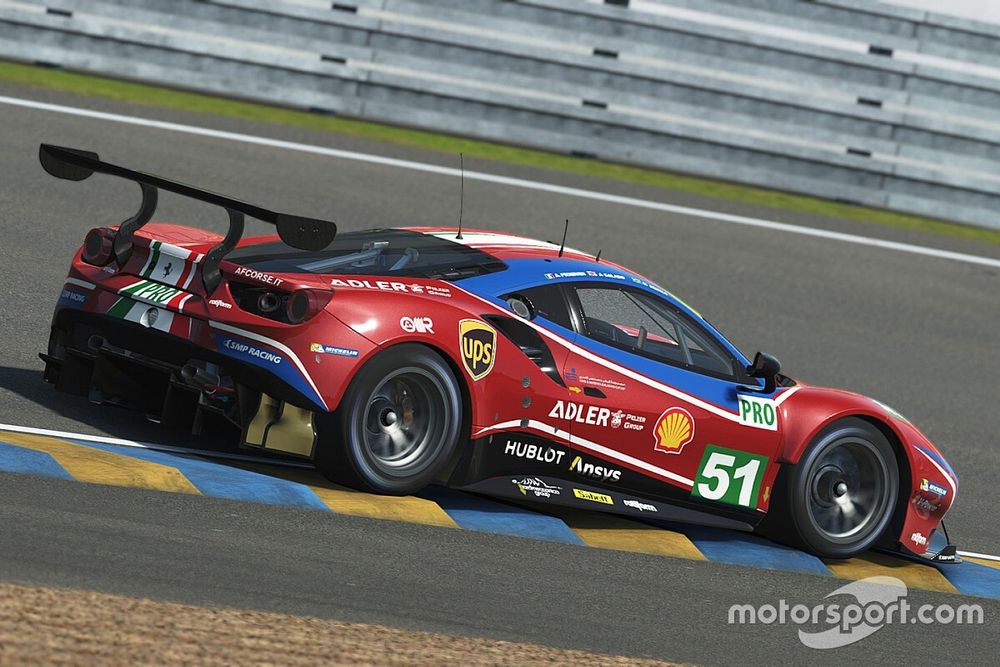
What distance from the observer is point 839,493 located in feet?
27.3

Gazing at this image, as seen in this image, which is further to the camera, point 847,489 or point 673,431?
point 847,489

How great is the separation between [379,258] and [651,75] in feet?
23.6

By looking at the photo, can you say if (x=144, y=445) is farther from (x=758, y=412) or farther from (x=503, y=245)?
(x=758, y=412)

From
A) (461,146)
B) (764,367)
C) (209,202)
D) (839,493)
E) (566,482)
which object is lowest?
(566,482)

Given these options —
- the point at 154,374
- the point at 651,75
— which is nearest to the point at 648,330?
the point at 154,374

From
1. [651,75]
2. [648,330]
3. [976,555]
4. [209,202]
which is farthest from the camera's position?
[651,75]

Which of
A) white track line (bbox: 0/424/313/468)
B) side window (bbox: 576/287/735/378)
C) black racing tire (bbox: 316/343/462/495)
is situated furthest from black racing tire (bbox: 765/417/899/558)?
white track line (bbox: 0/424/313/468)

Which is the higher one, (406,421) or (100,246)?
(100,246)

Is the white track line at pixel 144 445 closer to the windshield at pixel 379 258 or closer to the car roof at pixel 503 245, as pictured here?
the windshield at pixel 379 258

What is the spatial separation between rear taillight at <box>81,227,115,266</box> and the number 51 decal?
303cm

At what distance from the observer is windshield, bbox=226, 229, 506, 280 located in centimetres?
721

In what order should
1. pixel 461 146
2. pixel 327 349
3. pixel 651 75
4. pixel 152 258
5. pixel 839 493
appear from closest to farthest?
pixel 327 349, pixel 152 258, pixel 839 493, pixel 651 75, pixel 461 146

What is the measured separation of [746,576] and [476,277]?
6.33 feet

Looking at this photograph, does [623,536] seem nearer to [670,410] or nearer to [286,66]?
[670,410]
